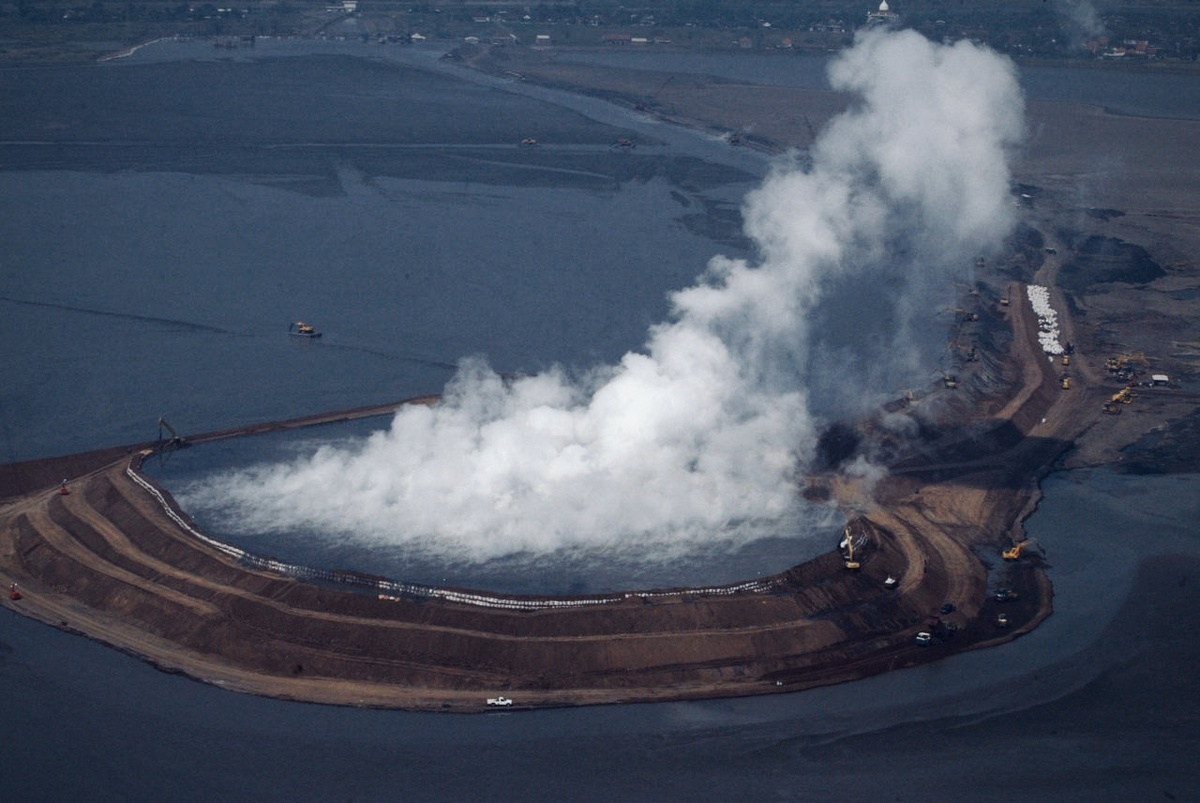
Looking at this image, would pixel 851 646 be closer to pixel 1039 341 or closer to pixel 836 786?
pixel 836 786

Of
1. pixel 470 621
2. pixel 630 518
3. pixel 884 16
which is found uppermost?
pixel 884 16

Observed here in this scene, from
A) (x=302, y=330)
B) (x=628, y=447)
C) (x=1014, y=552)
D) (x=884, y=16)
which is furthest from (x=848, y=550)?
(x=884, y=16)

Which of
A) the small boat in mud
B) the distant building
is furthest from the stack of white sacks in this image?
the distant building

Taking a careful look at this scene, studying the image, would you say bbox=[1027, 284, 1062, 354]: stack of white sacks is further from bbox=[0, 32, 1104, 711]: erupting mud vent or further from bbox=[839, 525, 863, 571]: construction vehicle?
bbox=[839, 525, 863, 571]: construction vehicle

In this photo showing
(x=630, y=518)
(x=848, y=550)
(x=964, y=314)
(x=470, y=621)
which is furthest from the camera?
(x=964, y=314)

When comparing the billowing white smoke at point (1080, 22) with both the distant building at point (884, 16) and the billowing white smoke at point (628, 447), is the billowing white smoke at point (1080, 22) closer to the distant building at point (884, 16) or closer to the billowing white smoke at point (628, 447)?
the distant building at point (884, 16)

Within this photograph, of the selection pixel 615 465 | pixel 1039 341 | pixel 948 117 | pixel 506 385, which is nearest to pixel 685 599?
pixel 615 465

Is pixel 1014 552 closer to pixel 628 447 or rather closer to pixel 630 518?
pixel 630 518
